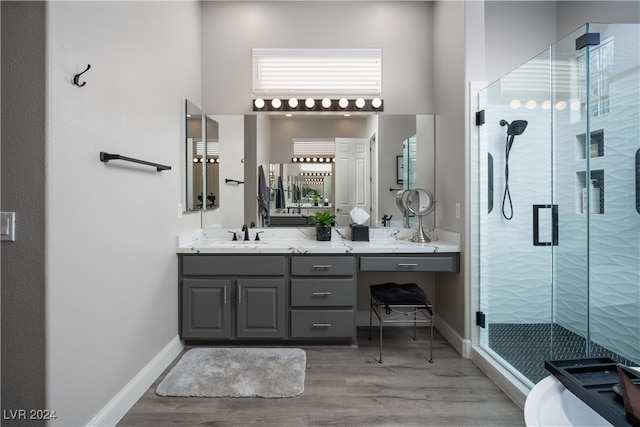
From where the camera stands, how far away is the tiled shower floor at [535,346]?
1.90 m

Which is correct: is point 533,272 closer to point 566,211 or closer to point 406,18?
point 566,211

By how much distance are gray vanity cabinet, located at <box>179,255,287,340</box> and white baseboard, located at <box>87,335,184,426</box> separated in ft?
0.70

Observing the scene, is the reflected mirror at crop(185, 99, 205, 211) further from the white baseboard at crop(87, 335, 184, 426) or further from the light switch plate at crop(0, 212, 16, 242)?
the light switch plate at crop(0, 212, 16, 242)

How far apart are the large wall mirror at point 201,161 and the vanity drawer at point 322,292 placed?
3.60 feet

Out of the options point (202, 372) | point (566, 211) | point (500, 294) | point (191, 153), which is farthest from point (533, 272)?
point (191, 153)

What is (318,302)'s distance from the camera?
2.74 meters

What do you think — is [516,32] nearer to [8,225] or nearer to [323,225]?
[323,225]

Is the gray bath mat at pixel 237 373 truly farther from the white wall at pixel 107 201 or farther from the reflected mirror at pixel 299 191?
the reflected mirror at pixel 299 191

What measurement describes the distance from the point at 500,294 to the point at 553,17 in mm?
2830

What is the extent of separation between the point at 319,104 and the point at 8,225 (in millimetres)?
2491

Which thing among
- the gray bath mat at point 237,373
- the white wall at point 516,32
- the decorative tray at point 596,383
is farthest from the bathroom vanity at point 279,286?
the white wall at point 516,32

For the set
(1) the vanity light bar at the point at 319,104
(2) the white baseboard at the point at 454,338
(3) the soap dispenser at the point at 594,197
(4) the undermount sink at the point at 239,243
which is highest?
(1) the vanity light bar at the point at 319,104

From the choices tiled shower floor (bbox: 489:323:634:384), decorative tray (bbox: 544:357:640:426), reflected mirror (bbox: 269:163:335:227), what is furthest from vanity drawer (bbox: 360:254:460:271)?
decorative tray (bbox: 544:357:640:426)

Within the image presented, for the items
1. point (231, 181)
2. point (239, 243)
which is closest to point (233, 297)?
point (239, 243)
